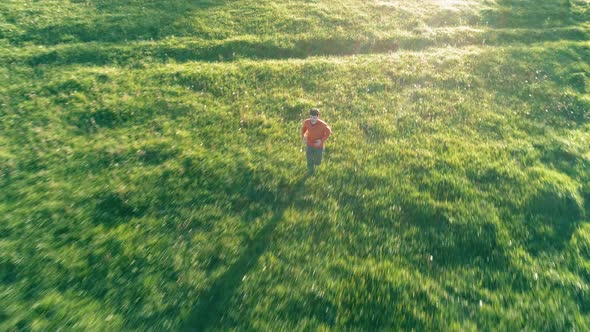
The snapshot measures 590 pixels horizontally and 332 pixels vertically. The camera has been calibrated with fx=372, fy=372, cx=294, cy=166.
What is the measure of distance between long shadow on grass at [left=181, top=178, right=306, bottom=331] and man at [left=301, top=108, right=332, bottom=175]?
1.95 m

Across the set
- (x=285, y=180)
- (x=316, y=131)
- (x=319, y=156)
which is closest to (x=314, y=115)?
(x=316, y=131)

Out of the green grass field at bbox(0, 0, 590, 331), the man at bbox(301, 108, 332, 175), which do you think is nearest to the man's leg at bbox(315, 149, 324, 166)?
the man at bbox(301, 108, 332, 175)

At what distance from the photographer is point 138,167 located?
12.2 metres

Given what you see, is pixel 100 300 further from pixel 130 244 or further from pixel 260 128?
pixel 260 128

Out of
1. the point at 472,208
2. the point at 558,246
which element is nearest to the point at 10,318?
the point at 472,208

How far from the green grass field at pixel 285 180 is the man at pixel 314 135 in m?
0.76

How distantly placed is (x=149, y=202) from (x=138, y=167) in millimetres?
1833

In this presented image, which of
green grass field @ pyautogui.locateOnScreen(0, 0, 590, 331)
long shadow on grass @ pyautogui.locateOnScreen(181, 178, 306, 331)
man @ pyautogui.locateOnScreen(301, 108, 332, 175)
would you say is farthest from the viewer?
man @ pyautogui.locateOnScreen(301, 108, 332, 175)

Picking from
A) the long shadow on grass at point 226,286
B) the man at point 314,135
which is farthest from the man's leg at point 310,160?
the long shadow on grass at point 226,286

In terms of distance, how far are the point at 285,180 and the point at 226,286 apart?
13.6 ft

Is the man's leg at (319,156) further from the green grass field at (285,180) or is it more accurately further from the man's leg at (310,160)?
the green grass field at (285,180)

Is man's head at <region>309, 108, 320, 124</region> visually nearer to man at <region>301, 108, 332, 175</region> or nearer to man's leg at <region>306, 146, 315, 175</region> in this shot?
man at <region>301, 108, 332, 175</region>

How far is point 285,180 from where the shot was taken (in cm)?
1183

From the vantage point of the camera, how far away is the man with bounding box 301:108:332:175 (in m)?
10.9
